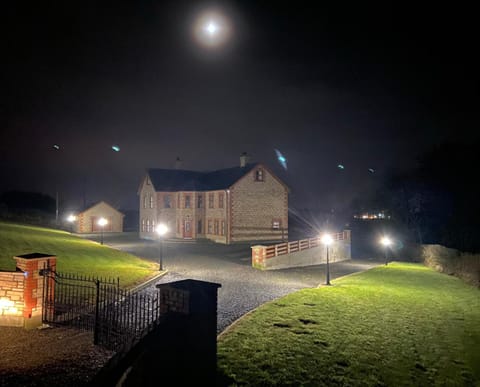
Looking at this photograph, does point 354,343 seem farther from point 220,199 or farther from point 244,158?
point 244,158

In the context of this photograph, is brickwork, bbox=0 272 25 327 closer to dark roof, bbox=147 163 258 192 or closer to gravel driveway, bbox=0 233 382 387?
gravel driveway, bbox=0 233 382 387

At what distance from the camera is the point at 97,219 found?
4994cm

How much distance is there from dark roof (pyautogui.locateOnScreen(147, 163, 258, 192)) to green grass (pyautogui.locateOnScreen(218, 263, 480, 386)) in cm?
2773

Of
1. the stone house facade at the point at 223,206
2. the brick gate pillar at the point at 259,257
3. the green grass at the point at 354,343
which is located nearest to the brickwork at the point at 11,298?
the green grass at the point at 354,343

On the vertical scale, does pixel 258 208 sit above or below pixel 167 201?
below

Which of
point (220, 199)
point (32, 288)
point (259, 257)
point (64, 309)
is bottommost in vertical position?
point (64, 309)

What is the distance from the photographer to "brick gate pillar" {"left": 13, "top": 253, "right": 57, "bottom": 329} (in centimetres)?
909

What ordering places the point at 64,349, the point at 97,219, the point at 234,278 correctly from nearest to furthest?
the point at 64,349 < the point at 234,278 < the point at 97,219

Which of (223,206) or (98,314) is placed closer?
(98,314)

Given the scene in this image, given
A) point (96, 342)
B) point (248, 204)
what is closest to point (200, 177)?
point (248, 204)

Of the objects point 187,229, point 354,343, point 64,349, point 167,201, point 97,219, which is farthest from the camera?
point 97,219

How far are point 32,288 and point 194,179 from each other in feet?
127

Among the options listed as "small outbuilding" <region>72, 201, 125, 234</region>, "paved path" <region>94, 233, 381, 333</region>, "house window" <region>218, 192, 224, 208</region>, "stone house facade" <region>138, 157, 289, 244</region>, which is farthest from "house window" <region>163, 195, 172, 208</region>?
"paved path" <region>94, 233, 381, 333</region>

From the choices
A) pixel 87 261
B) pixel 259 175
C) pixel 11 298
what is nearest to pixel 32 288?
pixel 11 298
